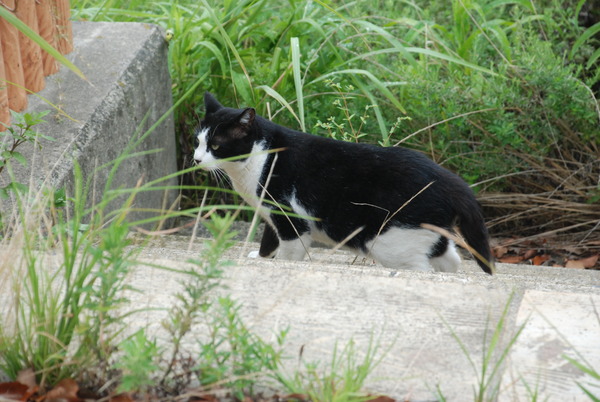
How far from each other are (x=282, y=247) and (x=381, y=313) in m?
1.56

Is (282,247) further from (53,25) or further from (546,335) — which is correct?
(546,335)

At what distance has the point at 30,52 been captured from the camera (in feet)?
10.8

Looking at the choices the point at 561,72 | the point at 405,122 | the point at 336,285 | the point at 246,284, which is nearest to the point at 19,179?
the point at 246,284

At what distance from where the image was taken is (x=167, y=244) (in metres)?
3.92

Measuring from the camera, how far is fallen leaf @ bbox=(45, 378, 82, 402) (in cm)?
154

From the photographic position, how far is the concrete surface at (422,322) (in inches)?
65.4

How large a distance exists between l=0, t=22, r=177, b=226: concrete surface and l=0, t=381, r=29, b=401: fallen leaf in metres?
1.08

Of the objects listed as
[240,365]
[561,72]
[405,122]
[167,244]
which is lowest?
[167,244]

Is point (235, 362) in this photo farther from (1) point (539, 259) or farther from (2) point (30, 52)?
(1) point (539, 259)

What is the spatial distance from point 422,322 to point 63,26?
2513 millimetres

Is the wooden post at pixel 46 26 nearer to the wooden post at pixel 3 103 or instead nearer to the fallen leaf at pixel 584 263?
the wooden post at pixel 3 103

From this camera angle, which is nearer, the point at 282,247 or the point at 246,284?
the point at 246,284

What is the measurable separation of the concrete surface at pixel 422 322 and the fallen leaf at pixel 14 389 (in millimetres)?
273

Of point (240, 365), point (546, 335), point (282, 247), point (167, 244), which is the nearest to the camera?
point (240, 365)
